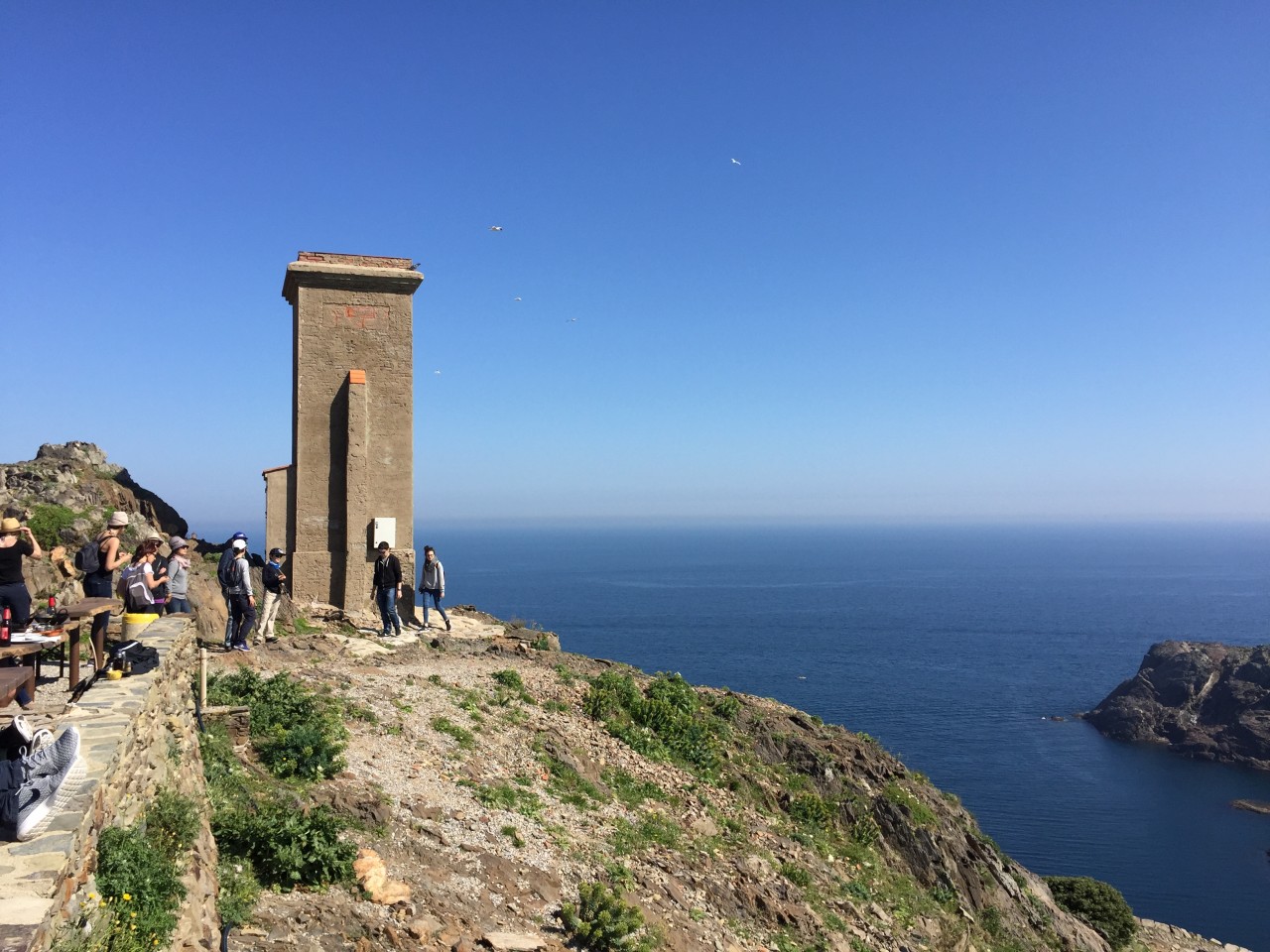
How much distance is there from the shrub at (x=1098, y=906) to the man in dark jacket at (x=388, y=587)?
2287cm

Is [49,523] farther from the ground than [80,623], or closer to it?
farther from the ground

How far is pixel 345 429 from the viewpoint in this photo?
69.9ft

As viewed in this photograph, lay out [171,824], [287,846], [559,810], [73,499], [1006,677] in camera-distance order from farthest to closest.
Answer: [1006,677]
[73,499]
[559,810]
[287,846]
[171,824]

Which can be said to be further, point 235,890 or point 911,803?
point 911,803

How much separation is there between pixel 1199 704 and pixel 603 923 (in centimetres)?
8518

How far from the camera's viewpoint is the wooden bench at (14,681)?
7.41 m

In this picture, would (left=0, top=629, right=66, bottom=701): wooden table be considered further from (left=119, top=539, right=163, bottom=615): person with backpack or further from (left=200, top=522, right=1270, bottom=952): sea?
(left=200, top=522, right=1270, bottom=952): sea

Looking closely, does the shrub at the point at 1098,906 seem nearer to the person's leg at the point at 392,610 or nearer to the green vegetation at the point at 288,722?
the person's leg at the point at 392,610

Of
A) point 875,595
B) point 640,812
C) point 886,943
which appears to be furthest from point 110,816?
point 875,595

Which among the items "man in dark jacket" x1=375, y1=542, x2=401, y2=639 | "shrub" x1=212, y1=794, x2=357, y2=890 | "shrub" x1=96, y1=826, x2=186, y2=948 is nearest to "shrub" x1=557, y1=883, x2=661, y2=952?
"shrub" x1=212, y1=794, x2=357, y2=890

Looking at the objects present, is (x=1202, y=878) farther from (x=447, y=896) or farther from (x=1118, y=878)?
(x=447, y=896)

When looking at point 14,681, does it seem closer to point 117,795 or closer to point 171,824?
point 171,824

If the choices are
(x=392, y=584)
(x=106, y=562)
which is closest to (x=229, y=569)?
(x=106, y=562)

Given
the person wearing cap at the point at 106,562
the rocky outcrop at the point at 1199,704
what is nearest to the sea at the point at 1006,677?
the rocky outcrop at the point at 1199,704
